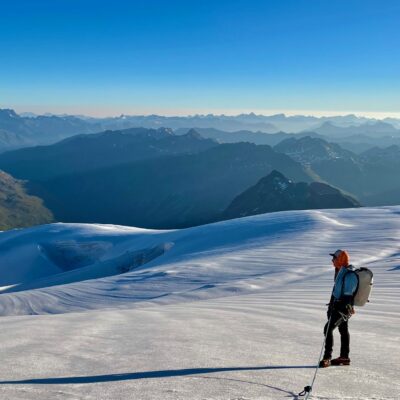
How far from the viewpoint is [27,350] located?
10508mm

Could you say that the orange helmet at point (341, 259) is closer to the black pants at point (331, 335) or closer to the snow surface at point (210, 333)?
the black pants at point (331, 335)

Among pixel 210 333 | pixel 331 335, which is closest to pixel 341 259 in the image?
pixel 331 335

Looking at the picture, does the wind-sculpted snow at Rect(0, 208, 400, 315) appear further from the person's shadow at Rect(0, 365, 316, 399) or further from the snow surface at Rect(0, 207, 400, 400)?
the person's shadow at Rect(0, 365, 316, 399)

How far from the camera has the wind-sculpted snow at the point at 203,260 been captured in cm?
2853

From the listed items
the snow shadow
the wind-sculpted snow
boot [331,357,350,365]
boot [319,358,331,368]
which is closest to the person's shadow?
the snow shadow

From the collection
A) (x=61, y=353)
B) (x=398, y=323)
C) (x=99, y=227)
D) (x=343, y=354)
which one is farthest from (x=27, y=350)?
(x=99, y=227)

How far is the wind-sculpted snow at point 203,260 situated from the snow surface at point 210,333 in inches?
7.4

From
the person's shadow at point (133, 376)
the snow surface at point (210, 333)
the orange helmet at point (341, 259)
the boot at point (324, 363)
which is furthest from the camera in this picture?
the orange helmet at point (341, 259)

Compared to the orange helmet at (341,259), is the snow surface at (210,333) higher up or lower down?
lower down

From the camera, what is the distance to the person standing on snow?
873 cm

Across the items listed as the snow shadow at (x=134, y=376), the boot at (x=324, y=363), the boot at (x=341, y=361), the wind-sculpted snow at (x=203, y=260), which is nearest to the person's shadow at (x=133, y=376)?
the snow shadow at (x=134, y=376)

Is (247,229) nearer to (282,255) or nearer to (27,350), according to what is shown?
(282,255)

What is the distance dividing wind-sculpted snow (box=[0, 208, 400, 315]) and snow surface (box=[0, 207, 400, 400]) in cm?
19

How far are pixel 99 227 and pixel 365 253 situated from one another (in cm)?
6328
